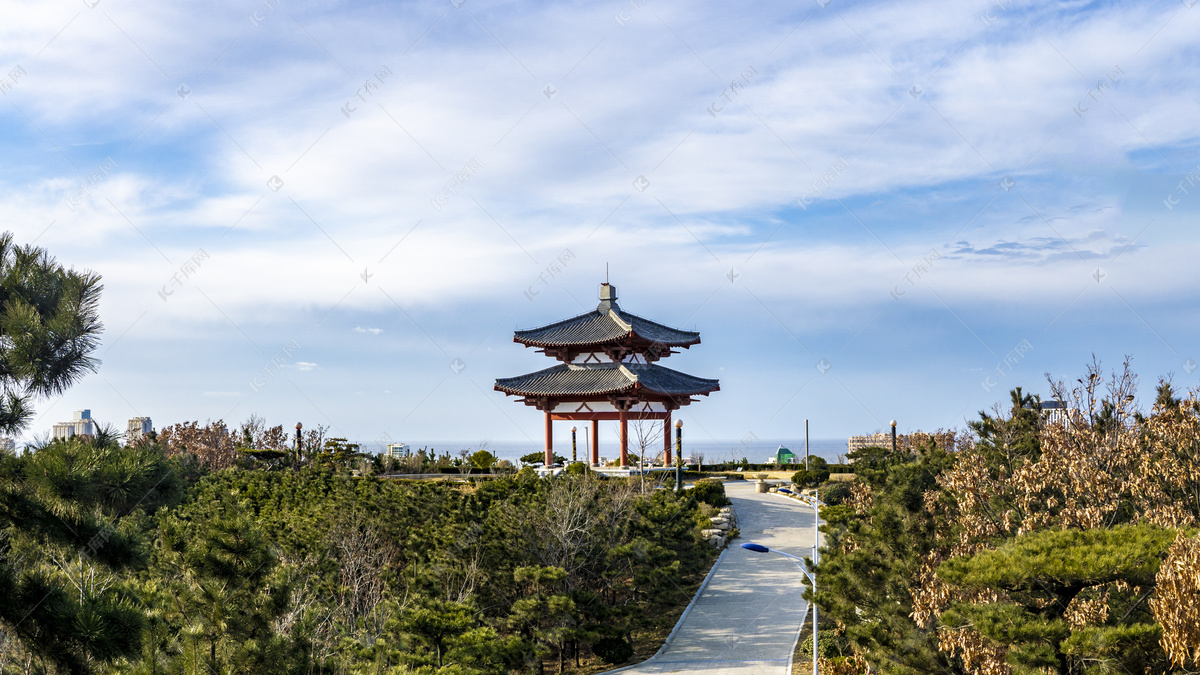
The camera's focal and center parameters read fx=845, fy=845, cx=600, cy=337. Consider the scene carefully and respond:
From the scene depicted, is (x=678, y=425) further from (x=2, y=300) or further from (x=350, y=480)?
(x=2, y=300)

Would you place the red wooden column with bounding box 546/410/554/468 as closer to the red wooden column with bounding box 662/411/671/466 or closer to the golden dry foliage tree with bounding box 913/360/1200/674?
the red wooden column with bounding box 662/411/671/466

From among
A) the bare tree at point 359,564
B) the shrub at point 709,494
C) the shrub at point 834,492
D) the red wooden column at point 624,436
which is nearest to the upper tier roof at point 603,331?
the red wooden column at point 624,436

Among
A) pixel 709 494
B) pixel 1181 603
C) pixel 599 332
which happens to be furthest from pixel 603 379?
pixel 1181 603

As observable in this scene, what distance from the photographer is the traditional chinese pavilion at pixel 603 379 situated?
112ft

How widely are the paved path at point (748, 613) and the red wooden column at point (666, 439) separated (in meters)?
6.98

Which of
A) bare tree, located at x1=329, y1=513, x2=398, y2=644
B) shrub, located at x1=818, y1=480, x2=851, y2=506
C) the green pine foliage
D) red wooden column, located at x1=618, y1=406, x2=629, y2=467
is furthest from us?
red wooden column, located at x1=618, y1=406, x2=629, y2=467

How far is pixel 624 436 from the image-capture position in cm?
3397

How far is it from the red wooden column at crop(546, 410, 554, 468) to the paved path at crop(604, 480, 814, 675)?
899cm

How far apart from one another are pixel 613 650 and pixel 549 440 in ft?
58.6

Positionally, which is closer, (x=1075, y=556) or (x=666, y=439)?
(x=1075, y=556)

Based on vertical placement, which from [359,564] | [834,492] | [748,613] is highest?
[834,492]

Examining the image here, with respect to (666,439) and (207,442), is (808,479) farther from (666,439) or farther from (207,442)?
(207,442)

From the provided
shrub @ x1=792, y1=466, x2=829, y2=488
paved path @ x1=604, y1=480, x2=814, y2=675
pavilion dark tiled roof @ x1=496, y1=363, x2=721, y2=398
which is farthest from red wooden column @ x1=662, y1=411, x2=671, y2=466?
paved path @ x1=604, y1=480, x2=814, y2=675

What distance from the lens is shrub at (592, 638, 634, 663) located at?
17.6 m
